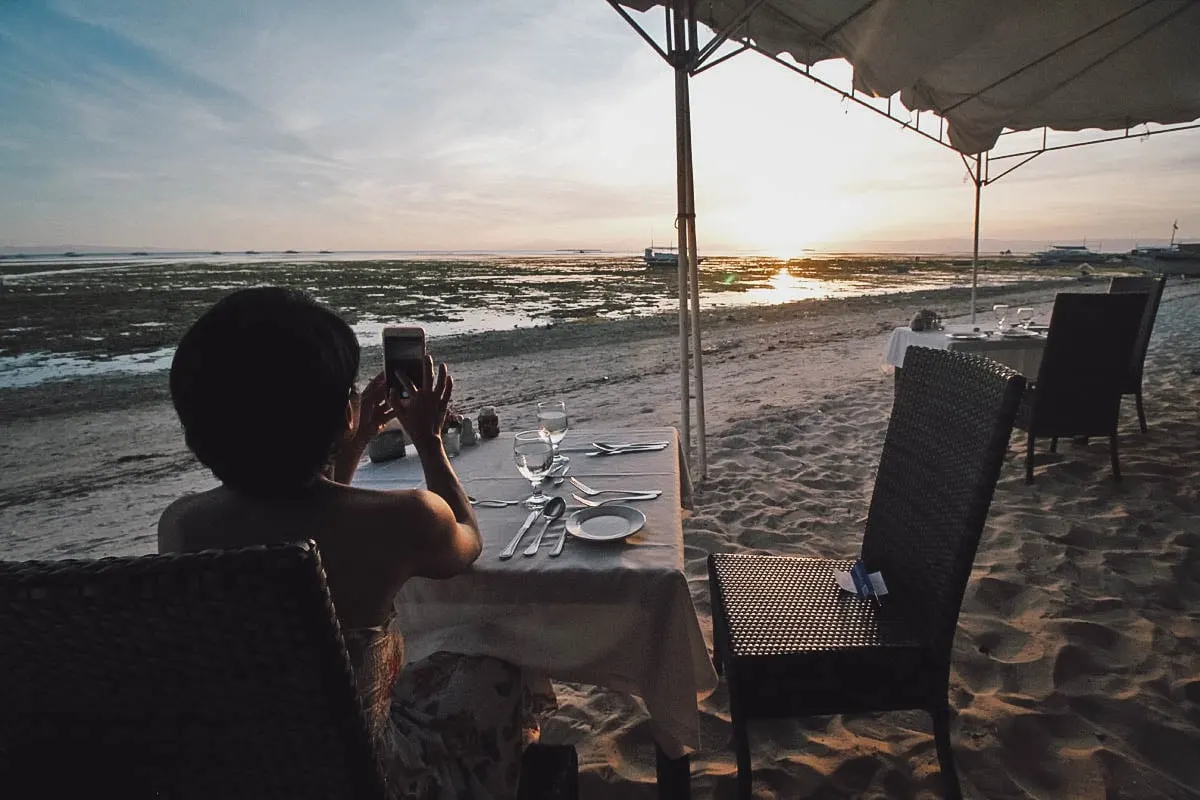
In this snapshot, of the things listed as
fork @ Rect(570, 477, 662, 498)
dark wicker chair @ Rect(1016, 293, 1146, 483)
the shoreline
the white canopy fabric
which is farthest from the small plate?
the shoreline

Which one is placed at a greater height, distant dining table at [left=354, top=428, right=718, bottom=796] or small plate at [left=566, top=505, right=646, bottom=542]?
small plate at [left=566, top=505, right=646, bottom=542]

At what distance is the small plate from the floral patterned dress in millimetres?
339

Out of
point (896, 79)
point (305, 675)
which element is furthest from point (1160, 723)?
point (896, 79)

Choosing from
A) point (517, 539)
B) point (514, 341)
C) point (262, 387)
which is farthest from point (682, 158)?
point (514, 341)

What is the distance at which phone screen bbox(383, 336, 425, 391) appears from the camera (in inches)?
58.9

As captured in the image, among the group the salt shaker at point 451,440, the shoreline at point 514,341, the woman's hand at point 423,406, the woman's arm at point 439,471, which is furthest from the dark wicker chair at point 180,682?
the shoreline at point 514,341

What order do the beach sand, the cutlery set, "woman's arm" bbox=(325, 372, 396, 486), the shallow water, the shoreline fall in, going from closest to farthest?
1. the cutlery set
2. "woman's arm" bbox=(325, 372, 396, 486)
3. the beach sand
4. the shoreline
5. the shallow water

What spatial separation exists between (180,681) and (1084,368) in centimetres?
459

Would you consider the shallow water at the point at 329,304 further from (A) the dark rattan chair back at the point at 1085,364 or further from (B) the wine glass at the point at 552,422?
(A) the dark rattan chair back at the point at 1085,364

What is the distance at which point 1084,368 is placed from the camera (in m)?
3.79

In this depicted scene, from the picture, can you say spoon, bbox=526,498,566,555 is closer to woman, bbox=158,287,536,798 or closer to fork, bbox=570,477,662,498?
fork, bbox=570,477,662,498

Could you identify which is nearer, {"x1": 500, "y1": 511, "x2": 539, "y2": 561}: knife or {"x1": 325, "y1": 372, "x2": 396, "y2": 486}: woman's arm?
{"x1": 500, "y1": 511, "x2": 539, "y2": 561}: knife

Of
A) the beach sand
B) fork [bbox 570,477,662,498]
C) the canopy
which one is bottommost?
the beach sand

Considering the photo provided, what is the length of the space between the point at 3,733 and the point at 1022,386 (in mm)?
1808
